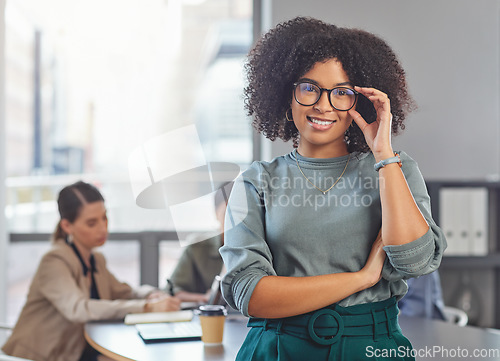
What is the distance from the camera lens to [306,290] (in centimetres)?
106

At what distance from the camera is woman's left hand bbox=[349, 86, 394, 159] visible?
1.06 m

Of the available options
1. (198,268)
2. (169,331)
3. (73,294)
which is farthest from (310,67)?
(198,268)

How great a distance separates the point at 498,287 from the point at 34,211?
2847 mm

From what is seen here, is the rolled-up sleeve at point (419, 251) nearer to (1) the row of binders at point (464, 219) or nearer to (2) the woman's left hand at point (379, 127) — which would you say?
(2) the woman's left hand at point (379, 127)

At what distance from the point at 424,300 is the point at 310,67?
1.90m

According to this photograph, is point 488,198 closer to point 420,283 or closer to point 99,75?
point 420,283

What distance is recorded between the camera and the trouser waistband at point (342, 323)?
1.09 metres

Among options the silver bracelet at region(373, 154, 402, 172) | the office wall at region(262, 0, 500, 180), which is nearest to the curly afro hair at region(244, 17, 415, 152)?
the silver bracelet at region(373, 154, 402, 172)

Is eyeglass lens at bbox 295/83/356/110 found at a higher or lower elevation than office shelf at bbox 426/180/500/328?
higher

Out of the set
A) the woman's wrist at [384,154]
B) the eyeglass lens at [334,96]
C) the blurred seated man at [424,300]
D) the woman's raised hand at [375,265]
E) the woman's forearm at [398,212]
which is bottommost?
the blurred seated man at [424,300]

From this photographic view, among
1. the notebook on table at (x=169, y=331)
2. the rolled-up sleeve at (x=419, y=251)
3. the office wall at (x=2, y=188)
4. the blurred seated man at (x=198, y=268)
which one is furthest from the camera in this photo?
the office wall at (x=2, y=188)

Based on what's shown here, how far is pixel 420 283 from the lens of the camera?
2754 millimetres

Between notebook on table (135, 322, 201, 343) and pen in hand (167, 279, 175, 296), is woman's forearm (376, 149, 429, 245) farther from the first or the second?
pen in hand (167, 279, 175, 296)

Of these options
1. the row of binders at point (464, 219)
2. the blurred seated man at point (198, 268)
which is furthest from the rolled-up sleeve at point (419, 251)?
the row of binders at point (464, 219)
